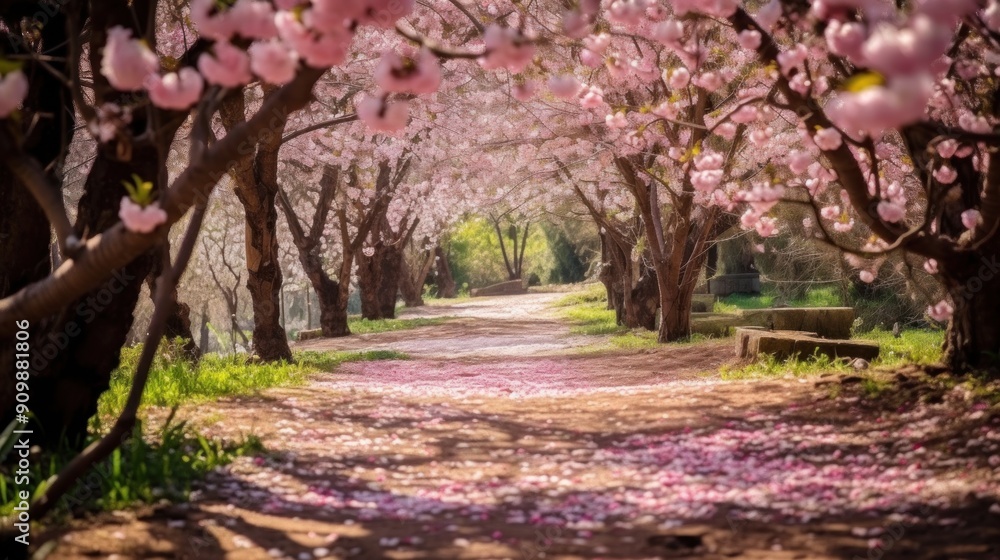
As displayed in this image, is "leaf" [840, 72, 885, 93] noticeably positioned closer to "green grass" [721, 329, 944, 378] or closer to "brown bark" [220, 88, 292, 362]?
"green grass" [721, 329, 944, 378]

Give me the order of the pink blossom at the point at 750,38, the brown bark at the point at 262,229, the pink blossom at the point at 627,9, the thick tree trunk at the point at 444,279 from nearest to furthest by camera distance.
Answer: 1. the pink blossom at the point at 627,9
2. the pink blossom at the point at 750,38
3. the brown bark at the point at 262,229
4. the thick tree trunk at the point at 444,279

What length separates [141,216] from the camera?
11.3 ft

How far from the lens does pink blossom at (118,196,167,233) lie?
3.43 metres

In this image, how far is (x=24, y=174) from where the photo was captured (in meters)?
3.82

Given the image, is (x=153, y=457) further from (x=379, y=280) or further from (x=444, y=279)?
(x=444, y=279)

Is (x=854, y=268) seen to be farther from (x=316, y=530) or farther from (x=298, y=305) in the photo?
(x=298, y=305)

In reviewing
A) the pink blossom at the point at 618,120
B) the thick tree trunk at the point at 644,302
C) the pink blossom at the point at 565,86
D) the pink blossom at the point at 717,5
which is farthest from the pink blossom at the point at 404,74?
the thick tree trunk at the point at 644,302

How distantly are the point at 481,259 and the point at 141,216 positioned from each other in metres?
55.6

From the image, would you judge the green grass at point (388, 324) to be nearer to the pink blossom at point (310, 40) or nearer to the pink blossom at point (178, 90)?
the pink blossom at point (178, 90)

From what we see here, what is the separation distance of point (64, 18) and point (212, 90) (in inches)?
126

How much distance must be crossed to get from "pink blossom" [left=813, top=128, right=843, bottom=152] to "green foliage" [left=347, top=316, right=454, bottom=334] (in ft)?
60.4

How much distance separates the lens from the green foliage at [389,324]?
24438mm

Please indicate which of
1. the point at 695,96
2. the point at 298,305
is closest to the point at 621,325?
the point at 695,96

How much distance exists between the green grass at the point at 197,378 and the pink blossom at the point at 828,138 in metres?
5.21
